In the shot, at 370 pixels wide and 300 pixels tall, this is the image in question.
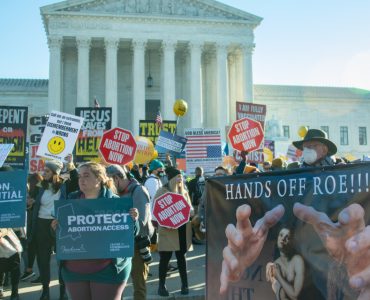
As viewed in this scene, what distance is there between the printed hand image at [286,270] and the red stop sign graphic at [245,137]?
769 cm

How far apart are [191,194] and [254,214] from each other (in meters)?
9.20

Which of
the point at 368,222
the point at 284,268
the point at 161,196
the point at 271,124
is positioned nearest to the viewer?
the point at 368,222

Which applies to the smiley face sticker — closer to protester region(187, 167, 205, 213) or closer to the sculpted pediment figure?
protester region(187, 167, 205, 213)

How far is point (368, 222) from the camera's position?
3.27 meters

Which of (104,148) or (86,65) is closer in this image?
(104,148)

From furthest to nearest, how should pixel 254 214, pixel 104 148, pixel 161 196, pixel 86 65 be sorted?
pixel 86 65 → pixel 104 148 → pixel 161 196 → pixel 254 214

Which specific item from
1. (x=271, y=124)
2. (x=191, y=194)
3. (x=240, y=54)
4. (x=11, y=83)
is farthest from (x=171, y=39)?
(x=191, y=194)

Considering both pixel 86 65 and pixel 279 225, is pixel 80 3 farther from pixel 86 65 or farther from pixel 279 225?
pixel 279 225

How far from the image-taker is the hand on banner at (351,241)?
3.27 m

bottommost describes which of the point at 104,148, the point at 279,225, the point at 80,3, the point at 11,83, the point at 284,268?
the point at 284,268

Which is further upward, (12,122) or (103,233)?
(12,122)

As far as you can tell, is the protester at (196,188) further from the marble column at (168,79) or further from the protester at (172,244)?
the marble column at (168,79)

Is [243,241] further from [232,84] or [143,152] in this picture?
[232,84]

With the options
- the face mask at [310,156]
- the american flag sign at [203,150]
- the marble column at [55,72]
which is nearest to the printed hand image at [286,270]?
the face mask at [310,156]
